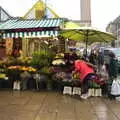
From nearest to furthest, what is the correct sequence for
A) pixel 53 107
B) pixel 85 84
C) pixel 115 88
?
pixel 53 107
pixel 115 88
pixel 85 84

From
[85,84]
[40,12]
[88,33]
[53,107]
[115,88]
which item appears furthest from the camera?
[40,12]

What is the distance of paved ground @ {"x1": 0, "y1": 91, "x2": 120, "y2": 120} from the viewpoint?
420 inches

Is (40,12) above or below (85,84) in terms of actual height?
above

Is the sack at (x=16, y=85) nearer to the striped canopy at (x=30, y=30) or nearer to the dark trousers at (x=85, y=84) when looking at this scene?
the striped canopy at (x=30, y=30)

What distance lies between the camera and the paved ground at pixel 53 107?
10664 millimetres

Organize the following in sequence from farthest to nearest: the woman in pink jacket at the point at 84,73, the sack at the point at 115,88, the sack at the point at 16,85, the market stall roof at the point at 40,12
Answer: the market stall roof at the point at 40,12
the sack at the point at 16,85
the woman in pink jacket at the point at 84,73
the sack at the point at 115,88

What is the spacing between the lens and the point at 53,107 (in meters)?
12.4

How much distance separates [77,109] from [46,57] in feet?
19.4

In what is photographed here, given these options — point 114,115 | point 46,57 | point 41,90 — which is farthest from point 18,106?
point 46,57

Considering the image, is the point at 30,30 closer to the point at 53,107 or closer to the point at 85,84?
the point at 85,84

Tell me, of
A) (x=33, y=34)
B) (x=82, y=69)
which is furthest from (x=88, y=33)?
(x=82, y=69)

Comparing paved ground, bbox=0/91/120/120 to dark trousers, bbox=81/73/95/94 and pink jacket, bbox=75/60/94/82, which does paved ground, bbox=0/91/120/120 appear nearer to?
dark trousers, bbox=81/73/95/94

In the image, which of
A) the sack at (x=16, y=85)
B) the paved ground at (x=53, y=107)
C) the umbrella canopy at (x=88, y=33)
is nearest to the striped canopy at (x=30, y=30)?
the umbrella canopy at (x=88, y=33)

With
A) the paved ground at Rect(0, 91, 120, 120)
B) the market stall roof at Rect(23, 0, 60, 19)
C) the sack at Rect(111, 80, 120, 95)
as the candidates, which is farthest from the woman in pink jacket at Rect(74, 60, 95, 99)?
the market stall roof at Rect(23, 0, 60, 19)
